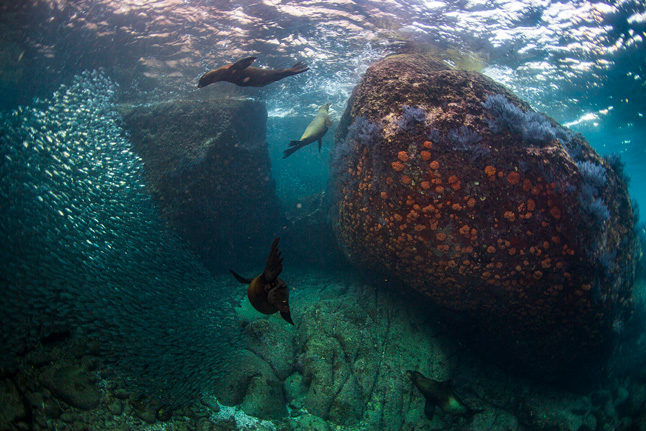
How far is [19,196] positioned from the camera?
6.01 meters

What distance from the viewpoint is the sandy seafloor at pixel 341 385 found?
4789 mm

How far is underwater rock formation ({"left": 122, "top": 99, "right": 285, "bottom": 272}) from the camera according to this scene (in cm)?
936

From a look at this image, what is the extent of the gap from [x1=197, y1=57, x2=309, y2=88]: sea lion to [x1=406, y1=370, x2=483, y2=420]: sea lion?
662 cm

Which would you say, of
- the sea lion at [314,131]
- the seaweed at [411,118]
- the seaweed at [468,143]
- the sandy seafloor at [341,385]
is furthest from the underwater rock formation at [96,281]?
the seaweed at [468,143]

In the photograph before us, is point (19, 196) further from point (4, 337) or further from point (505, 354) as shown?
point (505, 354)

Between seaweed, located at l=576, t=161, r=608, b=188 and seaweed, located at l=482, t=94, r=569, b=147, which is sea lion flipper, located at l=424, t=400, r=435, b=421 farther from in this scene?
seaweed, located at l=482, t=94, r=569, b=147

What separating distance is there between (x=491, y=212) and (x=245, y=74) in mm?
4557

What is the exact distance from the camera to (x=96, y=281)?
530 centimetres

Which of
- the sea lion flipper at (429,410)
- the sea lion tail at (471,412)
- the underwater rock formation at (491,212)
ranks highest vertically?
the underwater rock formation at (491,212)

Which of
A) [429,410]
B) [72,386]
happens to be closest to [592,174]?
[429,410]

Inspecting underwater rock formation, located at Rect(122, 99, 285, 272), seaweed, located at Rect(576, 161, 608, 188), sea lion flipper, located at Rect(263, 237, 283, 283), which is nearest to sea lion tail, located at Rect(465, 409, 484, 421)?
seaweed, located at Rect(576, 161, 608, 188)

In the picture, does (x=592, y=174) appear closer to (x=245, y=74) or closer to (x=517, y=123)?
(x=517, y=123)

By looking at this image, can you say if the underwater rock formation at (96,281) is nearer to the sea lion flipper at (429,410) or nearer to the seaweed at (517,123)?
the sea lion flipper at (429,410)

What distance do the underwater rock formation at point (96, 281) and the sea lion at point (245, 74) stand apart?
14.1ft
